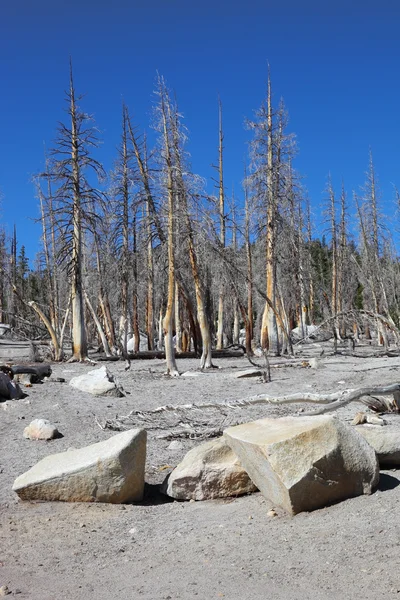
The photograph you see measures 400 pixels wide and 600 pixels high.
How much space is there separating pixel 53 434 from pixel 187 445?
2.03 m

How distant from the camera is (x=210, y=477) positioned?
20.5 feet

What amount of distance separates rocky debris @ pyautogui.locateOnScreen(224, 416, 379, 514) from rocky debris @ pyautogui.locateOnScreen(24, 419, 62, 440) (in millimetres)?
4174

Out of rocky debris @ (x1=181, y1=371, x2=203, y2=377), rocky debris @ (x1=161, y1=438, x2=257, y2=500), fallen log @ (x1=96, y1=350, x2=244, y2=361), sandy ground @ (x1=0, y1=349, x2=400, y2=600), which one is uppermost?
fallen log @ (x1=96, y1=350, x2=244, y2=361)

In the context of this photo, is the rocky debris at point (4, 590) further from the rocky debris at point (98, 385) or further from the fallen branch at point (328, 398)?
the rocky debris at point (98, 385)

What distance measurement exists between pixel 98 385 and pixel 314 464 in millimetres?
7676

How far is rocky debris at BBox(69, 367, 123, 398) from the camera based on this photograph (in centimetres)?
1207

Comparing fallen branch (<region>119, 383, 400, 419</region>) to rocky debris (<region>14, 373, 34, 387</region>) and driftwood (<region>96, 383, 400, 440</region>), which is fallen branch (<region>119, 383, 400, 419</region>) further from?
rocky debris (<region>14, 373, 34, 387</region>)

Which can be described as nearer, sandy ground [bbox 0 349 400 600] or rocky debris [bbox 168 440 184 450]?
sandy ground [bbox 0 349 400 600]

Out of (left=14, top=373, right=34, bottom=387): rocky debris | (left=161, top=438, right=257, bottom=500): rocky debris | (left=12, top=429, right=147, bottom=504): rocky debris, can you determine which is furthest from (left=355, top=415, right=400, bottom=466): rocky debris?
(left=14, top=373, right=34, bottom=387): rocky debris

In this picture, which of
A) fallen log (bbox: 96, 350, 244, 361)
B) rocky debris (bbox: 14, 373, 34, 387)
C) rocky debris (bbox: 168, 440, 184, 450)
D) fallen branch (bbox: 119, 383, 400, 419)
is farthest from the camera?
fallen log (bbox: 96, 350, 244, 361)

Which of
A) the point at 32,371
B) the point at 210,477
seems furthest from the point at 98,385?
the point at 210,477

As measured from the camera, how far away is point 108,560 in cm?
489

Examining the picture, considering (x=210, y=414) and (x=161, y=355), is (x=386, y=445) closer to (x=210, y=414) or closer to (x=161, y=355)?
(x=210, y=414)

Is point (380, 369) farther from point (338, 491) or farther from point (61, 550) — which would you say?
point (61, 550)
